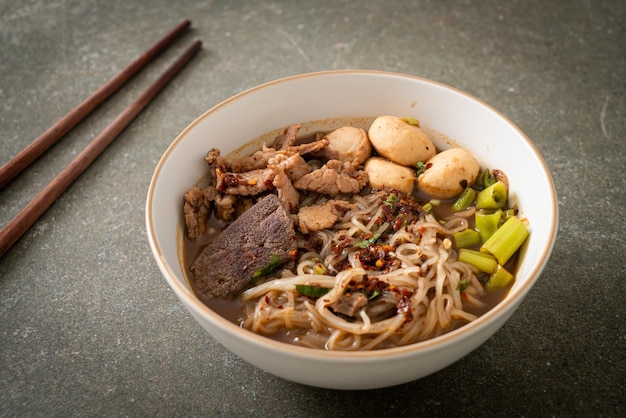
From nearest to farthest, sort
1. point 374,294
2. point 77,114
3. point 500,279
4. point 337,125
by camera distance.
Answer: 1. point 374,294
2. point 500,279
3. point 337,125
4. point 77,114

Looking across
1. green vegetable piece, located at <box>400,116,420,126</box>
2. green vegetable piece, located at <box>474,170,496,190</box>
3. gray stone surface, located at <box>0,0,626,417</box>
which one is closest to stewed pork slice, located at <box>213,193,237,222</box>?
gray stone surface, located at <box>0,0,626,417</box>

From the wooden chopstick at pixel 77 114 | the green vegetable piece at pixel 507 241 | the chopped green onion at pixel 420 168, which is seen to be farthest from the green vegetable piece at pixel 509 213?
the wooden chopstick at pixel 77 114

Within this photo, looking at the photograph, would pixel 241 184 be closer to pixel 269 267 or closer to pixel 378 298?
pixel 269 267

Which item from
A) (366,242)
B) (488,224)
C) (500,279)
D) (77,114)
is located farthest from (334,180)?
(77,114)

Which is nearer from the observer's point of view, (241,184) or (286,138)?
(241,184)

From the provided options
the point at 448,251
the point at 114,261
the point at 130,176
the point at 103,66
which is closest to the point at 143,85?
the point at 103,66

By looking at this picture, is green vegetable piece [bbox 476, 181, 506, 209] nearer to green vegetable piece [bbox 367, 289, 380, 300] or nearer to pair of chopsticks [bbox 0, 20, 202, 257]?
green vegetable piece [bbox 367, 289, 380, 300]

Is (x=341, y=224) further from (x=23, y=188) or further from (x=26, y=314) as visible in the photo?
(x=23, y=188)
